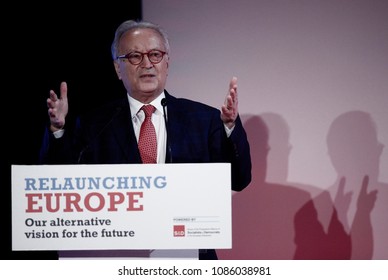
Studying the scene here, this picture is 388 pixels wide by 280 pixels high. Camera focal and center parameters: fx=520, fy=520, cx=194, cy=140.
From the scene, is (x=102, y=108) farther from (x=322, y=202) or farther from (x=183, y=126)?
(x=322, y=202)

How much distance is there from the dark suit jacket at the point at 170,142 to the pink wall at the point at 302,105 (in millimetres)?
359

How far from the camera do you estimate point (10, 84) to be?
9.73ft

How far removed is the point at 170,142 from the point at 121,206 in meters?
0.44

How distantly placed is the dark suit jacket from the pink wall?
0.36 meters

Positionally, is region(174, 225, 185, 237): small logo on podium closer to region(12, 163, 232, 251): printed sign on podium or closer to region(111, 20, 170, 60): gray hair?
region(12, 163, 232, 251): printed sign on podium

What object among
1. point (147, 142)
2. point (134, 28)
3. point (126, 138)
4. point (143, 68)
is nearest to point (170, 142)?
point (147, 142)

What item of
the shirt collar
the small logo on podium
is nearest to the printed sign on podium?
the small logo on podium

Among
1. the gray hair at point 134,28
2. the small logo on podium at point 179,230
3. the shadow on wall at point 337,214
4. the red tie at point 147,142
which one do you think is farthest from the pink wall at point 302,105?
the small logo on podium at point 179,230

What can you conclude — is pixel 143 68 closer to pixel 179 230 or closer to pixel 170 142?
pixel 170 142

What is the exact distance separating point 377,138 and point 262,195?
2.32 feet

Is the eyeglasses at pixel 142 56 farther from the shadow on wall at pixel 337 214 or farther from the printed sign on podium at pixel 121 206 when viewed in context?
the shadow on wall at pixel 337 214

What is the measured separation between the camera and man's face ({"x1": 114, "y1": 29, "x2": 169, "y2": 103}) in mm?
2596
